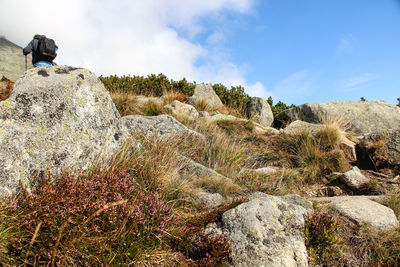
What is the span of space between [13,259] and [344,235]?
392 centimetres

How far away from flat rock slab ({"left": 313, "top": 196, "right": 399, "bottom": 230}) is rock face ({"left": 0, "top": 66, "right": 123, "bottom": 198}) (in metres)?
3.67

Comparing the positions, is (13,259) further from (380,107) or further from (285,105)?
(285,105)

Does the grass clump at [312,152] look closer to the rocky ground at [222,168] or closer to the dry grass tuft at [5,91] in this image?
the rocky ground at [222,168]

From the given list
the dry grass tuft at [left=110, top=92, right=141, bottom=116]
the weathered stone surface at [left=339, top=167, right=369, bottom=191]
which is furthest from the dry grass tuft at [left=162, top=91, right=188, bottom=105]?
the weathered stone surface at [left=339, top=167, right=369, bottom=191]

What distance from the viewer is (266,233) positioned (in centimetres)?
332

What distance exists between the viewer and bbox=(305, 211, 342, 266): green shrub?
344 centimetres

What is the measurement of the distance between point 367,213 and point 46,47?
369 inches

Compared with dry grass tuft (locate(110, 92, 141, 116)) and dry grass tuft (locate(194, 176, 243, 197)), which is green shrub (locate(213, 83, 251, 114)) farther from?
dry grass tuft (locate(194, 176, 243, 197))

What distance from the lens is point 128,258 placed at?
267 centimetres

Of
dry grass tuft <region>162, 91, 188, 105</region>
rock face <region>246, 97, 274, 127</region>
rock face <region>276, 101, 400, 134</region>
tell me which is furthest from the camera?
rock face <region>246, 97, 274, 127</region>

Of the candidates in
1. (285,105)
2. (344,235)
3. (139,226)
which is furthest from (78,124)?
(285,105)

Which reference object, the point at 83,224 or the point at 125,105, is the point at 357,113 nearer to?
the point at 125,105

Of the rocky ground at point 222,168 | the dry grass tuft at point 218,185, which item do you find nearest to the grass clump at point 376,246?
the rocky ground at point 222,168

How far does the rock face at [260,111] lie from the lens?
516 inches
